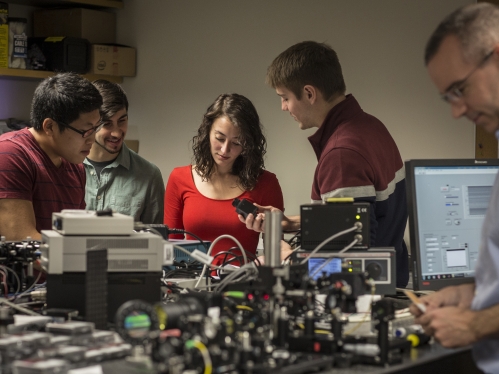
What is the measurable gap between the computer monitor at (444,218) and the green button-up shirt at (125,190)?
1.72 meters

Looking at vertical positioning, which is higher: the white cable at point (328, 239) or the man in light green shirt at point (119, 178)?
the man in light green shirt at point (119, 178)

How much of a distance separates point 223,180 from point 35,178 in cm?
95

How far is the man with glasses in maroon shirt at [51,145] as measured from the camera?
2.79 metres

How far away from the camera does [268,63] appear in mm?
4562

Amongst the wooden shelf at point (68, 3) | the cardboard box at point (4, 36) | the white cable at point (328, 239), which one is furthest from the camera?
the wooden shelf at point (68, 3)

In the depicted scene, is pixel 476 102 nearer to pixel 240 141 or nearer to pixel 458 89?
pixel 458 89

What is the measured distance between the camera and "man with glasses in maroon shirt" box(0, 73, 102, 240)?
9.14ft

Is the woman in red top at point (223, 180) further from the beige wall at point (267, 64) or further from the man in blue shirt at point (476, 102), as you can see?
the man in blue shirt at point (476, 102)

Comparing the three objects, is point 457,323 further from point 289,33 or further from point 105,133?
point 289,33

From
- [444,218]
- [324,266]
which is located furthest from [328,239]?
[444,218]

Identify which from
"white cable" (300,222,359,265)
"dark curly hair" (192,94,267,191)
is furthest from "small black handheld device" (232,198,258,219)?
"white cable" (300,222,359,265)

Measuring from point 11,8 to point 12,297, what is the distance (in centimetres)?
334

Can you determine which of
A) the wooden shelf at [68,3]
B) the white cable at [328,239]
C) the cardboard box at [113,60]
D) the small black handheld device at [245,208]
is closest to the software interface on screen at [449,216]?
the white cable at [328,239]

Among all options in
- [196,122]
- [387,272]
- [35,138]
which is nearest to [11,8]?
[196,122]
